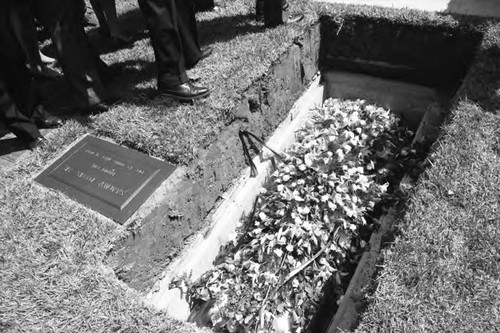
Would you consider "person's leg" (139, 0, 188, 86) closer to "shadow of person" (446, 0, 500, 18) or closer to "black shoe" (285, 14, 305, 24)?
"black shoe" (285, 14, 305, 24)

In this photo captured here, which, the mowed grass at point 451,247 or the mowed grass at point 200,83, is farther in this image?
the mowed grass at point 200,83

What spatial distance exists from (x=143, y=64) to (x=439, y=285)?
3.42 metres

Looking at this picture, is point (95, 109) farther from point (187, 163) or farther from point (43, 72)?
point (187, 163)

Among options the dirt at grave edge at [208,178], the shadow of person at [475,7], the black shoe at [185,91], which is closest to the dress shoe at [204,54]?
A: the black shoe at [185,91]

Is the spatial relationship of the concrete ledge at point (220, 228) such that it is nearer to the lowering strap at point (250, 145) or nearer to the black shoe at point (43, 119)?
the lowering strap at point (250, 145)

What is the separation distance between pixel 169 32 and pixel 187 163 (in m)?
1.05

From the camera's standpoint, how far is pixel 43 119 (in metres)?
3.33

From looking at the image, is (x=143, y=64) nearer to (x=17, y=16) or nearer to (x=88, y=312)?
(x=17, y=16)

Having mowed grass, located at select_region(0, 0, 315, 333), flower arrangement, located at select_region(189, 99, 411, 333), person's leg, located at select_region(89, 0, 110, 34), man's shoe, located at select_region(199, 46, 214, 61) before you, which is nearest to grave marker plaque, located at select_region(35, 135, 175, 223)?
mowed grass, located at select_region(0, 0, 315, 333)

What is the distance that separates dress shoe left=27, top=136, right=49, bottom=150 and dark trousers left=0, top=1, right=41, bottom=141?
37 millimetres

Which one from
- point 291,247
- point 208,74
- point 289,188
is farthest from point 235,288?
point 208,74

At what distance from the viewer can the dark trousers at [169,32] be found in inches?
116

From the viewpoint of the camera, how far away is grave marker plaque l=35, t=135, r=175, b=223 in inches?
105

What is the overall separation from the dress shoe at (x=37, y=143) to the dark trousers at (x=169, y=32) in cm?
107
